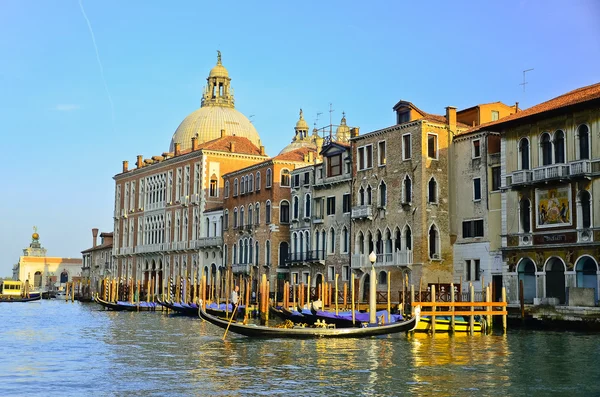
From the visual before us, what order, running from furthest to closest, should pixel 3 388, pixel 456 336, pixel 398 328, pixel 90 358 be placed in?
pixel 456 336, pixel 398 328, pixel 90 358, pixel 3 388

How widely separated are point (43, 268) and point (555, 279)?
8162cm

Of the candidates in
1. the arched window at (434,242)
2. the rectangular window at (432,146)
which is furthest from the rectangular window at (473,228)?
the rectangular window at (432,146)

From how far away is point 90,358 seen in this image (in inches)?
830

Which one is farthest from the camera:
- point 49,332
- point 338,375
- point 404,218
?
point 404,218

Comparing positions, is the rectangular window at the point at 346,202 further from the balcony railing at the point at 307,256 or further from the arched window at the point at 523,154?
the arched window at the point at 523,154

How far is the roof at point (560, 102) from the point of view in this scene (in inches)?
1187

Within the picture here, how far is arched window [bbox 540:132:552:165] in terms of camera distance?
3127cm

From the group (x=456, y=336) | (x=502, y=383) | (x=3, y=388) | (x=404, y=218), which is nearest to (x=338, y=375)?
(x=502, y=383)

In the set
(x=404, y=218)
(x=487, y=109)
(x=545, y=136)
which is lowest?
(x=404, y=218)

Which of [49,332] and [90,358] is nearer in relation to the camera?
[90,358]

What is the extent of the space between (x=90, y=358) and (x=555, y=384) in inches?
442

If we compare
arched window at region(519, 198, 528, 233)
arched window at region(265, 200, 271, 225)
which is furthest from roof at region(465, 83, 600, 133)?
arched window at region(265, 200, 271, 225)

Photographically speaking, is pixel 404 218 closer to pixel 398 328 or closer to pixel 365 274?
pixel 365 274

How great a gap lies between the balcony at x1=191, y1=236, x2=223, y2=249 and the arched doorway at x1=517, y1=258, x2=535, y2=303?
25.0 meters
